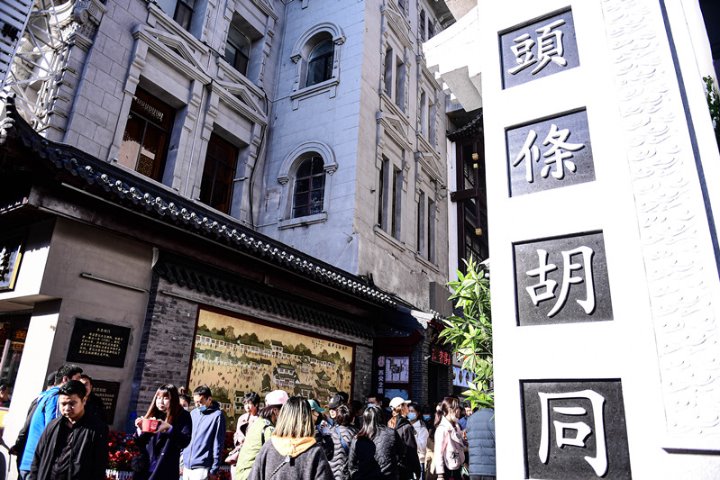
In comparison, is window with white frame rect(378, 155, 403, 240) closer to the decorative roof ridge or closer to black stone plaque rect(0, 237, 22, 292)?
the decorative roof ridge

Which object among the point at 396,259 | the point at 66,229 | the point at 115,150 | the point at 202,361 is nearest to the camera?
the point at 66,229

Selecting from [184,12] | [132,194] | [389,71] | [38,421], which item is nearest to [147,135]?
[184,12]

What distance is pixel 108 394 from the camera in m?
6.82

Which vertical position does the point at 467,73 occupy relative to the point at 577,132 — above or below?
above

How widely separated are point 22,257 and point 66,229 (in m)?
0.86

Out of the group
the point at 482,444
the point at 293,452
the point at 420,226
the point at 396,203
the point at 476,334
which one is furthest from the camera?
the point at 420,226

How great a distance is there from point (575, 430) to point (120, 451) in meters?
5.88

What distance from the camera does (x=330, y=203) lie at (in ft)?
45.0

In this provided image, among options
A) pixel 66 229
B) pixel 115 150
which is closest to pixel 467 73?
pixel 66 229

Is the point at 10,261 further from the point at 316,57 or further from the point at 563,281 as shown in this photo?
the point at 316,57

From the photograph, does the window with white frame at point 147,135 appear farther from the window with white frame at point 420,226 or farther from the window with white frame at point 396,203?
the window with white frame at point 420,226

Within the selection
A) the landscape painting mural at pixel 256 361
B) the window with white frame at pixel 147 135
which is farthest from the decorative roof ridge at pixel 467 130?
the landscape painting mural at pixel 256 361

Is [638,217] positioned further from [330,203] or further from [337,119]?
[337,119]

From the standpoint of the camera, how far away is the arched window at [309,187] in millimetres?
14195
